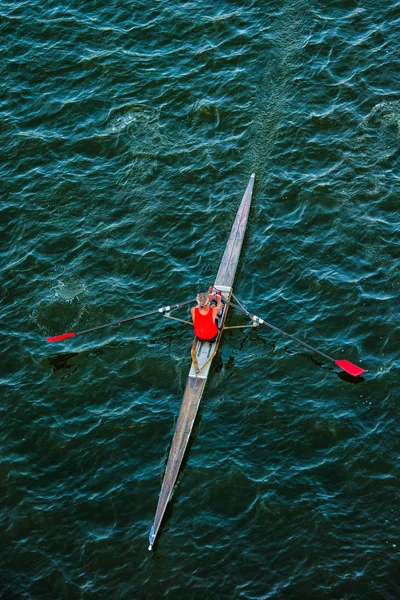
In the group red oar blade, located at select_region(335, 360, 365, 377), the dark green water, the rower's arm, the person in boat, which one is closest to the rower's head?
the person in boat

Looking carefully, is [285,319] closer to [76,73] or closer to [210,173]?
[210,173]

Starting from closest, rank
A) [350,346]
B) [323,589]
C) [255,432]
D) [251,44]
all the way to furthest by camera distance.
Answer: [323,589]
[255,432]
[350,346]
[251,44]

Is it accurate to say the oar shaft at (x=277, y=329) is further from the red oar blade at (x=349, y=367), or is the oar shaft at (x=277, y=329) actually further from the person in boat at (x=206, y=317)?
the person in boat at (x=206, y=317)

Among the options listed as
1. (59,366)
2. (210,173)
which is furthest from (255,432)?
(210,173)

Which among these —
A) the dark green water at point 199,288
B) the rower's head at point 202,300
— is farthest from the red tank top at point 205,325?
the dark green water at point 199,288

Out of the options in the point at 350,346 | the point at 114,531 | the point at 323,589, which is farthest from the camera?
the point at 350,346

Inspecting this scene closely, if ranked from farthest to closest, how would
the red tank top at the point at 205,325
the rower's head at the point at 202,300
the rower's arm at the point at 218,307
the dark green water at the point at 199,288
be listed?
1. the rower's arm at the point at 218,307
2. the red tank top at the point at 205,325
3. the rower's head at the point at 202,300
4. the dark green water at the point at 199,288

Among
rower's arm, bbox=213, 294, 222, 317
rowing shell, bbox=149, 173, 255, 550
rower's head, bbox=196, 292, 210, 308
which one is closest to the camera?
rowing shell, bbox=149, 173, 255, 550

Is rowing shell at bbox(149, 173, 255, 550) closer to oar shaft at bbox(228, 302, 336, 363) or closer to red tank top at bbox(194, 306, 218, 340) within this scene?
red tank top at bbox(194, 306, 218, 340)
